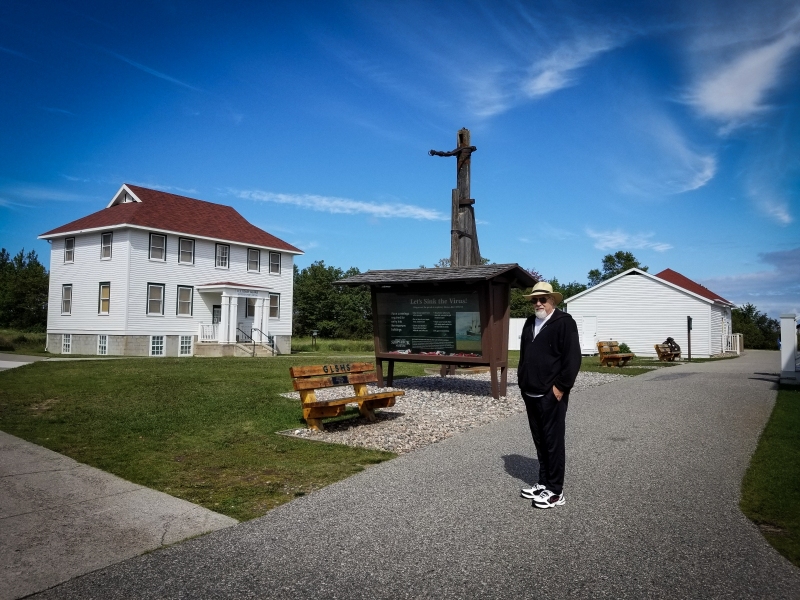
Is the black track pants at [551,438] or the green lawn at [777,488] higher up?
the black track pants at [551,438]

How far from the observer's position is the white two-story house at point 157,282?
31703mm

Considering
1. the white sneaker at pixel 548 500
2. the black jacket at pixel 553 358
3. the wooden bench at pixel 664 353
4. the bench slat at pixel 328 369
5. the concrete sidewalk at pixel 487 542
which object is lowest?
the concrete sidewalk at pixel 487 542

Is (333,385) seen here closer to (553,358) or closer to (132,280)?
(553,358)

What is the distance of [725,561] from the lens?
4352 millimetres

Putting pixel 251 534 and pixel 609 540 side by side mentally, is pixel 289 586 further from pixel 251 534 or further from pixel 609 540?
pixel 609 540

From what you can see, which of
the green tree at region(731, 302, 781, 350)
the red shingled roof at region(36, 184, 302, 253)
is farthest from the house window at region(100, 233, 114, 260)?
the green tree at region(731, 302, 781, 350)

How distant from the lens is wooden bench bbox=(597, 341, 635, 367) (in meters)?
25.2

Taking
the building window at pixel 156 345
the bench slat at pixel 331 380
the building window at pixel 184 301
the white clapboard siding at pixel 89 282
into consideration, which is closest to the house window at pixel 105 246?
the white clapboard siding at pixel 89 282

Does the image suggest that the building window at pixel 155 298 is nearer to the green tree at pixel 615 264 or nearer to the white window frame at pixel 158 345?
the white window frame at pixel 158 345

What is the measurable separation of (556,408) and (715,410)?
25.2 ft

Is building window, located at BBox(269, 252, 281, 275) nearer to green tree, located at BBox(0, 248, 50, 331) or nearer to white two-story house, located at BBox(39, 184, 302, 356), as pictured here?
white two-story house, located at BBox(39, 184, 302, 356)

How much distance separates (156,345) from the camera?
1287 inches

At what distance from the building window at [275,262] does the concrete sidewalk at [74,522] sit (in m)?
32.5

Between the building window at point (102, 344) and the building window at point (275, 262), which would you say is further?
the building window at point (275, 262)
